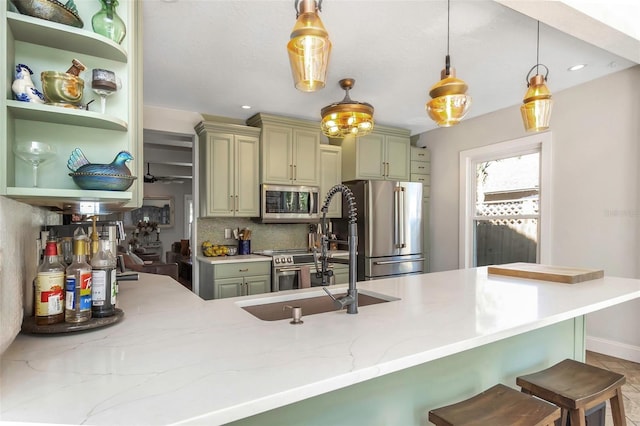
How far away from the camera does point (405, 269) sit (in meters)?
4.51

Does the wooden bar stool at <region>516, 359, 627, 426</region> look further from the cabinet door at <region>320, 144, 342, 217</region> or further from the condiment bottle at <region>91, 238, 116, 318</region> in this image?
the cabinet door at <region>320, 144, 342, 217</region>

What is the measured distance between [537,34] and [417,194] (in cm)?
242

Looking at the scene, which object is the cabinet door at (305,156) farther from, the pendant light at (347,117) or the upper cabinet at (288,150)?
the pendant light at (347,117)

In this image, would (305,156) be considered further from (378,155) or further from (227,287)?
(227,287)

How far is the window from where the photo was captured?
3771mm

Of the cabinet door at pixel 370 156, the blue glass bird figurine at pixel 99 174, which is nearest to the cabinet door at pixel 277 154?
the cabinet door at pixel 370 156

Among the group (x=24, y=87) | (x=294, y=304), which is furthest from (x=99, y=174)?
(x=294, y=304)

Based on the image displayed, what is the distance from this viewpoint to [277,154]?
418 cm

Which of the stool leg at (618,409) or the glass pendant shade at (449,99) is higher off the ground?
the glass pendant shade at (449,99)

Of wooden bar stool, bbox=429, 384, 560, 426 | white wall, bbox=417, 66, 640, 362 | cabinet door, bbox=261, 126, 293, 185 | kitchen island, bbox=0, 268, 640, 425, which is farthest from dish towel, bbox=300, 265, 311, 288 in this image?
white wall, bbox=417, 66, 640, 362

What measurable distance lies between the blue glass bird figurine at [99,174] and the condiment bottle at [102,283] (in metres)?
0.27

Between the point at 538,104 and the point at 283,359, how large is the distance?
203cm

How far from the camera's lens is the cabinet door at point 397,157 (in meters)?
4.79

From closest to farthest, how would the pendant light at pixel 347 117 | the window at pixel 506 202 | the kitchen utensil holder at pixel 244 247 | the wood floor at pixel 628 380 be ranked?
the wood floor at pixel 628 380 → the pendant light at pixel 347 117 → the window at pixel 506 202 → the kitchen utensil holder at pixel 244 247
